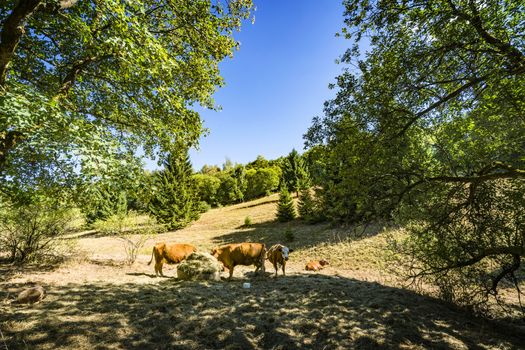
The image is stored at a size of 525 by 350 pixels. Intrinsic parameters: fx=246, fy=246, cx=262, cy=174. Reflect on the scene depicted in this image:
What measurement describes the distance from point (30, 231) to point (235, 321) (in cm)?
975

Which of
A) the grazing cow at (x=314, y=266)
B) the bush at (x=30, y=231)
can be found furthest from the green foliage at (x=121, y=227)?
the grazing cow at (x=314, y=266)

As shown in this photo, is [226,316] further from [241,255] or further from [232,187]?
[232,187]

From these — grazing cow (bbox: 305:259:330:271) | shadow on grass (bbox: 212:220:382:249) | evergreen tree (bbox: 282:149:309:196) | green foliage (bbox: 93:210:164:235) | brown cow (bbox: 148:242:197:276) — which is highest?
evergreen tree (bbox: 282:149:309:196)

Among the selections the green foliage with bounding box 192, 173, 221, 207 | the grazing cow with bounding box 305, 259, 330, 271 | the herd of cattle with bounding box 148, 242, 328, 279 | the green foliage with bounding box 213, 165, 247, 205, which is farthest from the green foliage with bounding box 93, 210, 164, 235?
the green foliage with bounding box 192, 173, 221, 207

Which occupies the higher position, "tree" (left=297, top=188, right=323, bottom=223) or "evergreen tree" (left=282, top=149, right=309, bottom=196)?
"evergreen tree" (left=282, top=149, right=309, bottom=196)

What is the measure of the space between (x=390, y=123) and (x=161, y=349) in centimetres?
735

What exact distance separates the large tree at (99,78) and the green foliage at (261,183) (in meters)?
46.1

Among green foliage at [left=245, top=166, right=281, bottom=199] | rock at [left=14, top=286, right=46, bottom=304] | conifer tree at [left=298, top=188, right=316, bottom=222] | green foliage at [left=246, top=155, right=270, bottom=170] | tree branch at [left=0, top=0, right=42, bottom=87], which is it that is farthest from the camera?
green foliage at [left=246, top=155, right=270, bottom=170]

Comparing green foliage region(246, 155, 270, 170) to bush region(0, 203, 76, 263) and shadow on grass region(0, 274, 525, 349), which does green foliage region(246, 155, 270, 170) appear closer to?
bush region(0, 203, 76, 263)

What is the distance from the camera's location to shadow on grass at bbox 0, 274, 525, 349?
457 centimetres

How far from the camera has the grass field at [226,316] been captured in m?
4.64

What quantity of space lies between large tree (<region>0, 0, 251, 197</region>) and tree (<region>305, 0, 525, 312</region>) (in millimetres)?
4098

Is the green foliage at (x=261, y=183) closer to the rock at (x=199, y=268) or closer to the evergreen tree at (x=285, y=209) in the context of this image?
the evergreen tree at (x=285, y=209)

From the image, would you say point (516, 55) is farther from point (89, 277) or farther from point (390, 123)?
point (89, 277)
